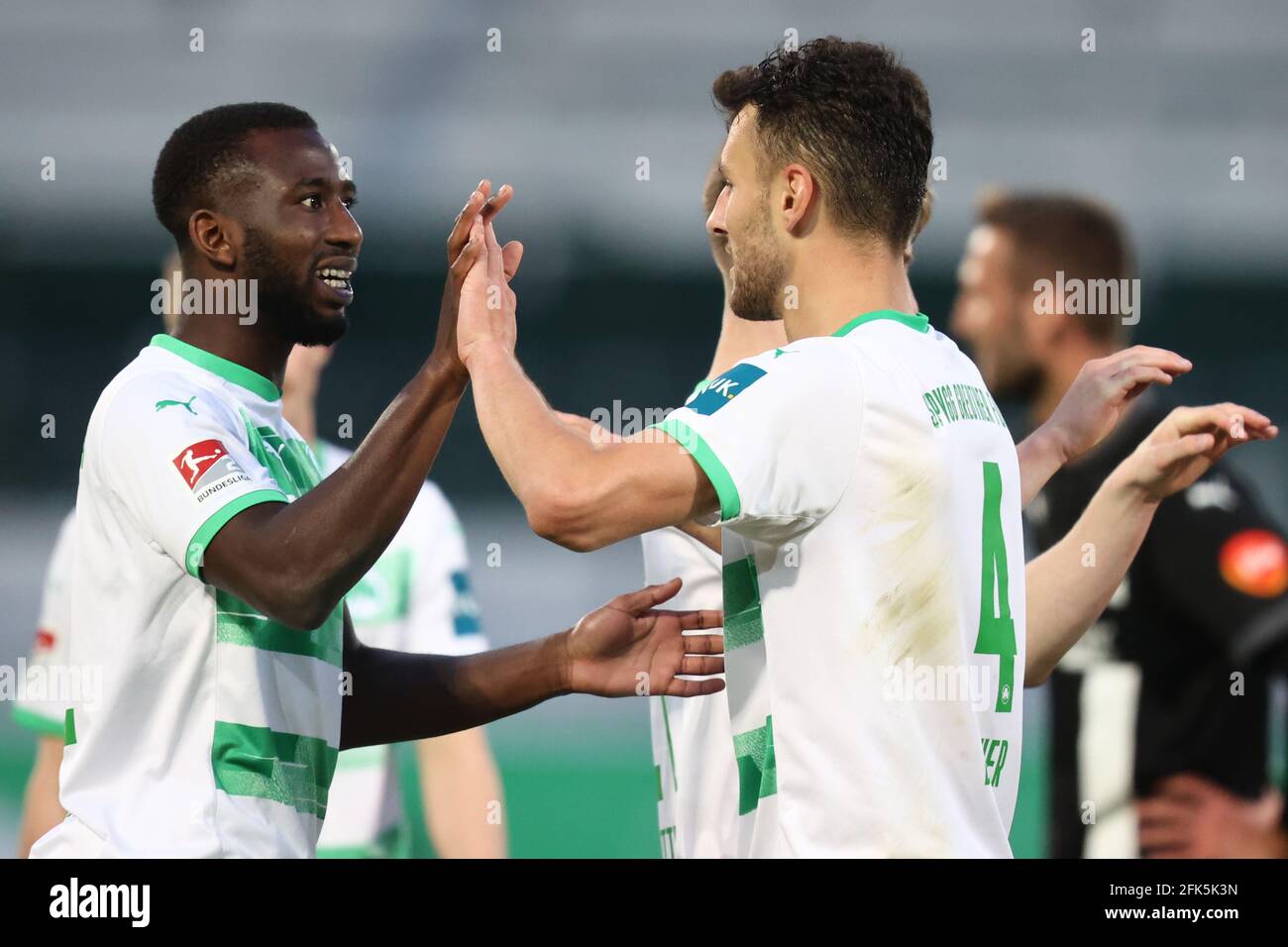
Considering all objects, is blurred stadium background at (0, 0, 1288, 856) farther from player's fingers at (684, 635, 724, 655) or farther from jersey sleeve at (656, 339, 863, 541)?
jersey sleeve at (656, 339, 863, 541)

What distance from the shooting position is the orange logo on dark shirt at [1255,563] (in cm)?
463

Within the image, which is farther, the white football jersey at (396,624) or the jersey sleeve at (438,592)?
the jersey sleeve at (438,592)

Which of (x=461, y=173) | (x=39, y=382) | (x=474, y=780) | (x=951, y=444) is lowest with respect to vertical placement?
(x=474, y=780)

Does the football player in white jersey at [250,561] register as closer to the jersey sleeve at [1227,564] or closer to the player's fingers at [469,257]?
the player's fingers at [469,257]

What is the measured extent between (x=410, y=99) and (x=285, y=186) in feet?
46.1

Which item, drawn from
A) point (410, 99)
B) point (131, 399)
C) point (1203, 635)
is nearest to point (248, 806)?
point (131, 399)

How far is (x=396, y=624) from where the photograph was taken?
17.2ft

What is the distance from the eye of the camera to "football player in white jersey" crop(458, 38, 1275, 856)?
252 cm

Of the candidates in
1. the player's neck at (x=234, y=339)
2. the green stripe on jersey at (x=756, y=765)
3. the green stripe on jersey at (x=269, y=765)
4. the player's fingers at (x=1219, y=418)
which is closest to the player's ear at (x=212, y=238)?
the player's neck at (x=234, y=339)

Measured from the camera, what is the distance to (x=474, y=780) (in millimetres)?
5316

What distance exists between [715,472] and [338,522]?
0.69 metres

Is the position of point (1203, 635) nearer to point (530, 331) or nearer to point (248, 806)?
point (248, 806)

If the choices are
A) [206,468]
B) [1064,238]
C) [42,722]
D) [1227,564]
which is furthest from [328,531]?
[1064,238]

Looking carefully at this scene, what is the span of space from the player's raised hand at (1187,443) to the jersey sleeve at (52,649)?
3.19 m
